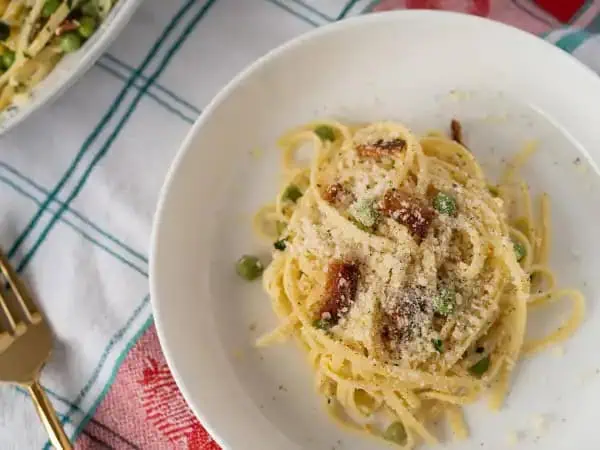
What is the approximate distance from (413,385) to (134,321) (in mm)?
619

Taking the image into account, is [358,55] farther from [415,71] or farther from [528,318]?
[528,318]

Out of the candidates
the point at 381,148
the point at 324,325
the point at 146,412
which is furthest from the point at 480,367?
the point at 146,412

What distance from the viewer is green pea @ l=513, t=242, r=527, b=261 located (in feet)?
5.24

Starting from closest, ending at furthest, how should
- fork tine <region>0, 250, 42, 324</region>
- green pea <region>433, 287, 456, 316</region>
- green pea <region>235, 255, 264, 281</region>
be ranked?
green pea <region>433, 287, 456, 316</region>, green pea <region>235, 255, 264, 281</region>, fork tine <region>0, 250, 42, 324</region>

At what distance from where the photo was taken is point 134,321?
69.6 inches

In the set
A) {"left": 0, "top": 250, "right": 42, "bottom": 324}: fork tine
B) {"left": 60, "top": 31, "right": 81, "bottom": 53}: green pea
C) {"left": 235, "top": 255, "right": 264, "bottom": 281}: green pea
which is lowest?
{"left": 0, "top": 250, "right": 42, "bottom": 324}: fork tine

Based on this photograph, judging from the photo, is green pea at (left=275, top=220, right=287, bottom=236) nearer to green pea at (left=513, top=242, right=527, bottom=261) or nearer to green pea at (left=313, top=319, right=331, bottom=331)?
green pea at (left=313, top=319, right=331, bottom=331)

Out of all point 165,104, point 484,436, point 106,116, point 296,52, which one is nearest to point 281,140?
point 296,52

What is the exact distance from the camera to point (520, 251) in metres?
1.60

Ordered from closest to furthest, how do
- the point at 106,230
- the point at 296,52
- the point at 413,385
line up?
the point at 413,385, the point at 296,52, the point at 106,230

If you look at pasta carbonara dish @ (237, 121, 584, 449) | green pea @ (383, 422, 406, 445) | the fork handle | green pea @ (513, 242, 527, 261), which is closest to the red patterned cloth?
the fork handle

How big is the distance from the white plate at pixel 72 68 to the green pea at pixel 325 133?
1.46 feet

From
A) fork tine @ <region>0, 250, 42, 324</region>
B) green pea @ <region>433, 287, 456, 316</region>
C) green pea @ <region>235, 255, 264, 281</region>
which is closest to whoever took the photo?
green pea @ <region>433, 287, 456, 316</region>

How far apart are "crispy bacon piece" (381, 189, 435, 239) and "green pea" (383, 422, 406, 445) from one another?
367 millimetres
